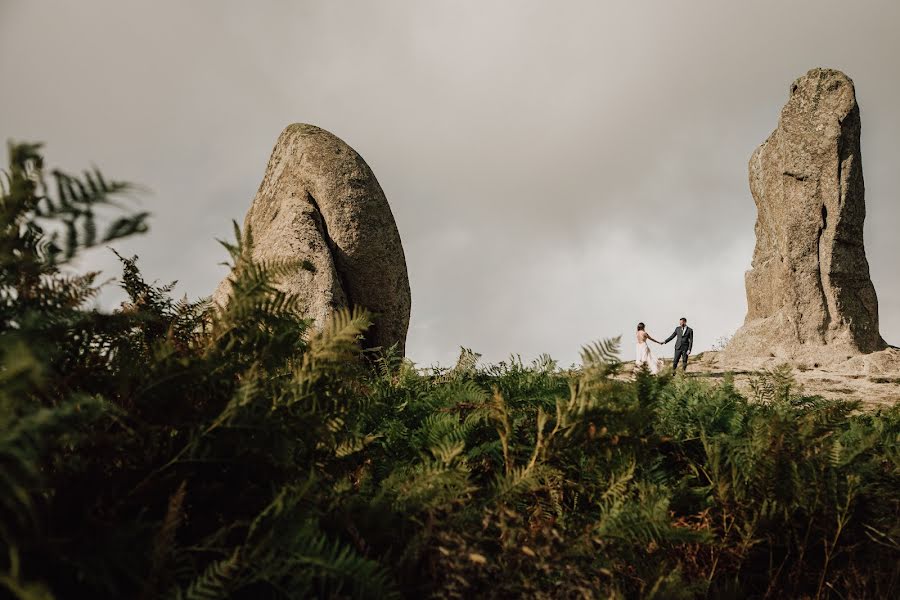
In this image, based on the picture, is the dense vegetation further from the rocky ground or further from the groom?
the groom

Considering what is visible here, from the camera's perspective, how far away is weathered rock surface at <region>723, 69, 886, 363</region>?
58.2 ft

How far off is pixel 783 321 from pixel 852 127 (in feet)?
20.2

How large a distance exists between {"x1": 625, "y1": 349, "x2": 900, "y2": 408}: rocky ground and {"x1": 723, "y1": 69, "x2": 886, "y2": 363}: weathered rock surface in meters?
1.92

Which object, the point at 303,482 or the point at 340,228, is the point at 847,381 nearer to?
the point at 340,228

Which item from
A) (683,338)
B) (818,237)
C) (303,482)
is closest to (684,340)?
(683,338)

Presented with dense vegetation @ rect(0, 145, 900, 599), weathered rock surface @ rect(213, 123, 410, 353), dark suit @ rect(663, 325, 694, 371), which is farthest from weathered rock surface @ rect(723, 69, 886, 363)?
dense vegetation @ rect(0, 145, 900, 599)

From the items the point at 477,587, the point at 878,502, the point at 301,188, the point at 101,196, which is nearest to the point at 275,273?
the point at 101,196

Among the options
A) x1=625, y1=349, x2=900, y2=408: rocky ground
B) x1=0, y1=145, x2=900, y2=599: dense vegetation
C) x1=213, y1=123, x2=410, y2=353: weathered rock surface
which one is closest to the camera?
x1=0, y1=145, x2=900, y2=599: dense vegetation

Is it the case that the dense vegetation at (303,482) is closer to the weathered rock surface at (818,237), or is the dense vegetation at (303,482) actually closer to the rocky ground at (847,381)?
the rocky ground at (847,381)

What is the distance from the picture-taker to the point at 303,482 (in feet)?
4.41

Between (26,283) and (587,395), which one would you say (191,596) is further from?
(587,395)

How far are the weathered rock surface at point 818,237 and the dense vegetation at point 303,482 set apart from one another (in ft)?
56.2

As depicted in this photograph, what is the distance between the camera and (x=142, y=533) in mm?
1147

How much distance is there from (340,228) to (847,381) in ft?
35.6
